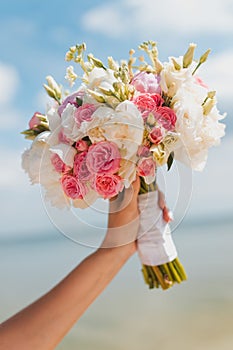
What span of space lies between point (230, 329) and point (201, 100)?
3519 mm

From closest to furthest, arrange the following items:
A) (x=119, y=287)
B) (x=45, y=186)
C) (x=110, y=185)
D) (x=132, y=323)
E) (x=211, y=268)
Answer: (x=110, y=185), (x=45, y=186), (x=132, y=323), (x=119, y=287), (x=211, y=268)

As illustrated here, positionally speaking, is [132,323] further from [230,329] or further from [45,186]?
[45,186]

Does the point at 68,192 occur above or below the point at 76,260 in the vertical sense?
above

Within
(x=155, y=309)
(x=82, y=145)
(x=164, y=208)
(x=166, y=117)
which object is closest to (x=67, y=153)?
(x=82, y=145)

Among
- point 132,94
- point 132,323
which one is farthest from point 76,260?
A: point 132,323

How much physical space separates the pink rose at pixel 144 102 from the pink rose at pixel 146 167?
0.12 metres

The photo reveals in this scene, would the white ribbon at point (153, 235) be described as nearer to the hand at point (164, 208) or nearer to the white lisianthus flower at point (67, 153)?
the hand at point (164, 208)

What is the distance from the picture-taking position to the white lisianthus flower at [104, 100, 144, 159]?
4.67 ft

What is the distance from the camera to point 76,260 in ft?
5.66

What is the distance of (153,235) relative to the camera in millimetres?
1818

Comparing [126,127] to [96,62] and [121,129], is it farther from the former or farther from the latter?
[96,62]

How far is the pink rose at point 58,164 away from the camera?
153 centimetres

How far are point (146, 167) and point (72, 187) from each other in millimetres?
202

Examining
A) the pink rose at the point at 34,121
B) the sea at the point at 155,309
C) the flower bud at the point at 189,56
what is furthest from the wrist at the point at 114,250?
the sea at the point at 155,309
